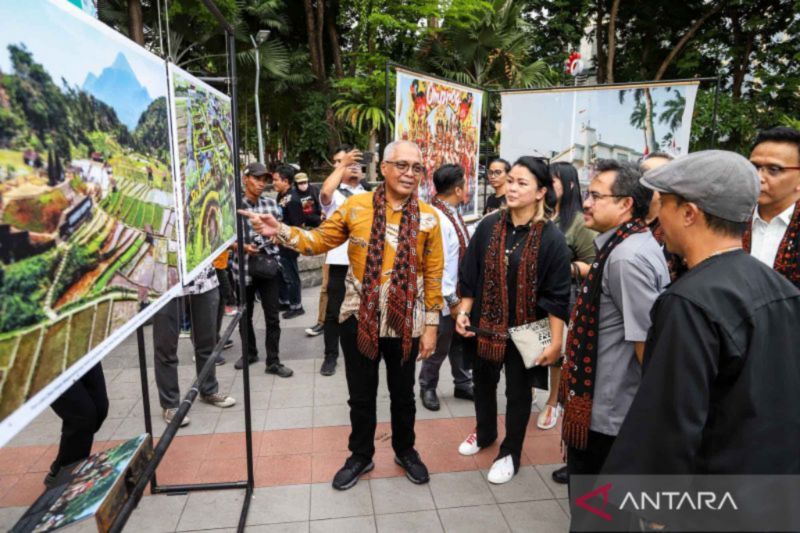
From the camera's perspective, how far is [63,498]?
1.28 m

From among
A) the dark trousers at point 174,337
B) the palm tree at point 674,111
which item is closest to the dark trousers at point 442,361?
the dark trousers at point 174,337

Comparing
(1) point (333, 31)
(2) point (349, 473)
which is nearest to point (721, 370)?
(2) point (349, 473)

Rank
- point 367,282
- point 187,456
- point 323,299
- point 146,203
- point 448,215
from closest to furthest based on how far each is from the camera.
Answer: point 146,203 → point 367,282 → point 187,456 → point 448,215 → point 323,299

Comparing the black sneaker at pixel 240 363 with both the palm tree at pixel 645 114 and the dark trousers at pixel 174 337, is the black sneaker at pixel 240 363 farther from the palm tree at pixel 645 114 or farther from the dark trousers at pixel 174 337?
the palm tree at pixel 645 114

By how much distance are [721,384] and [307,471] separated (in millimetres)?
2423

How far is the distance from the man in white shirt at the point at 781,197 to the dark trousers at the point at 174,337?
328 cm

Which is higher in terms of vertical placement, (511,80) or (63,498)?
(511,80)

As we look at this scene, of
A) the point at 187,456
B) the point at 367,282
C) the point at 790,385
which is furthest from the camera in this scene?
the point at 187,456

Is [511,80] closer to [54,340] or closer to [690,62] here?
[690,62]

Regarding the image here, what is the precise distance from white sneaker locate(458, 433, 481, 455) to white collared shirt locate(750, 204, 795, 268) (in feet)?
6.11

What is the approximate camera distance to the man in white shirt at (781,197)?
245 centimetres

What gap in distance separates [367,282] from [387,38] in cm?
1300

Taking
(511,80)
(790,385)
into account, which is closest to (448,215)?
(790,385)

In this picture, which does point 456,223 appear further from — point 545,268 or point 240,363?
point 240,363
